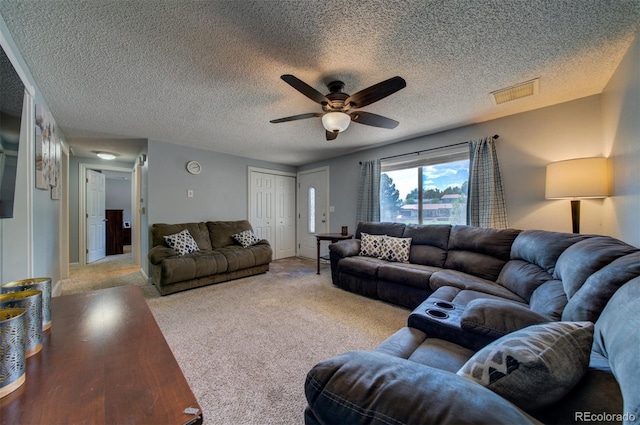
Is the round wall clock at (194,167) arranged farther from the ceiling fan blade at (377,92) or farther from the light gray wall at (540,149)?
the light gray wall at (540,149)

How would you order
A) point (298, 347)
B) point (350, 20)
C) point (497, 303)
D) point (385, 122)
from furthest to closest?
point (385, 122) < point (298, 347) < point (350, 20) < point (497, 303)

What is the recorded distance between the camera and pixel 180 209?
4070mm

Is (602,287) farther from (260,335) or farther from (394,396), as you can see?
(260,335)

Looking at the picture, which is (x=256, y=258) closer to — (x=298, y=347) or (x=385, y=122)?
(x=298, y=347)

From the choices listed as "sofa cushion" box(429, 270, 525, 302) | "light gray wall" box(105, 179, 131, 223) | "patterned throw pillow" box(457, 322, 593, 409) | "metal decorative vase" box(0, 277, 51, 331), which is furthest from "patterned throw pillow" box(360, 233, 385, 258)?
"light gray wall" box(105, 179, 131, 223)

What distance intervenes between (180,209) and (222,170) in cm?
108

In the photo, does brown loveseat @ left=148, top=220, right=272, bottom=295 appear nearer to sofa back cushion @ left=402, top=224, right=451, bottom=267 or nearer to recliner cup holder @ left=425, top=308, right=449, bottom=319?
sofa back cushion @ left=402, top=224, right=451, bottom=267

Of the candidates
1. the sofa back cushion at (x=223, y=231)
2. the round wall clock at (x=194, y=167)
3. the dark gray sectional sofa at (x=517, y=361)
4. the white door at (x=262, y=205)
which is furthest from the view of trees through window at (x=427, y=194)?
the round wall clock at (x=194, y=167)

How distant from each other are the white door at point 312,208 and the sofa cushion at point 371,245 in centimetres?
164

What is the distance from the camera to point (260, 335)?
214 centimetres

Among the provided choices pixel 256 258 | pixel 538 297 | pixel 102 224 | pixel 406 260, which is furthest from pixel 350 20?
pixel 102 224

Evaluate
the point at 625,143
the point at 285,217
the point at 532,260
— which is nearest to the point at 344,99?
the point at 532,260

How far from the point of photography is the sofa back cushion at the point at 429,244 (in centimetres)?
295

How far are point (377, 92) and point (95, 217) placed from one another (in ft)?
21.1
